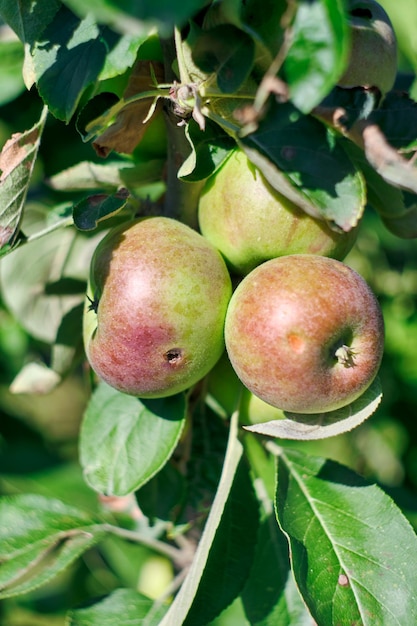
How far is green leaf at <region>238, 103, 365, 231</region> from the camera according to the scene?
0.91 meters

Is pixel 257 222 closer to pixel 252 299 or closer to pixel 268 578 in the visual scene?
pixel 252 299

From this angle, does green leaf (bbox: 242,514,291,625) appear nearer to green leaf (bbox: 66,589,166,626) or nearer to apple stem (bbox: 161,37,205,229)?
green leaf (bbox: 66,589,166,626)

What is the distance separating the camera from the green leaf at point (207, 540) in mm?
1104

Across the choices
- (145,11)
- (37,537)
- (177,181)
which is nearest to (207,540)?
(37,537)

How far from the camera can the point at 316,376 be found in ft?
3.11

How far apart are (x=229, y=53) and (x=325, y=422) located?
0.53 m

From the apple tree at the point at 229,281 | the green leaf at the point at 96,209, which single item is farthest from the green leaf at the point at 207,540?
the green leaf at the point at 96,209

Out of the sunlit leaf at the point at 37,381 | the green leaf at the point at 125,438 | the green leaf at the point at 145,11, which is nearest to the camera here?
the green leaf at the point at 145,11

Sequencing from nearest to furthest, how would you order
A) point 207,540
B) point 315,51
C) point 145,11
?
point 145,11
point 315,51
point 207,540

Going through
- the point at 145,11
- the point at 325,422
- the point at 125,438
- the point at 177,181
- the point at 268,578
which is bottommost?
the point at 268,578

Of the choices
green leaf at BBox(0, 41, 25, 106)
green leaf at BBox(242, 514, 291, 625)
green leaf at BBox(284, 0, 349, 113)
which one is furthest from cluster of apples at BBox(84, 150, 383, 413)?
green leaf at BBox(0, 41, 25, 106)

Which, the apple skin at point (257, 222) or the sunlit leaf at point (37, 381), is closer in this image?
the apple skin at point (257, 222)

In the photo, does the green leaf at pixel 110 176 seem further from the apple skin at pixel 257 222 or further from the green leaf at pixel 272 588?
the green leaf at pixel 272 588

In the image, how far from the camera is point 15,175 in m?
1.06
